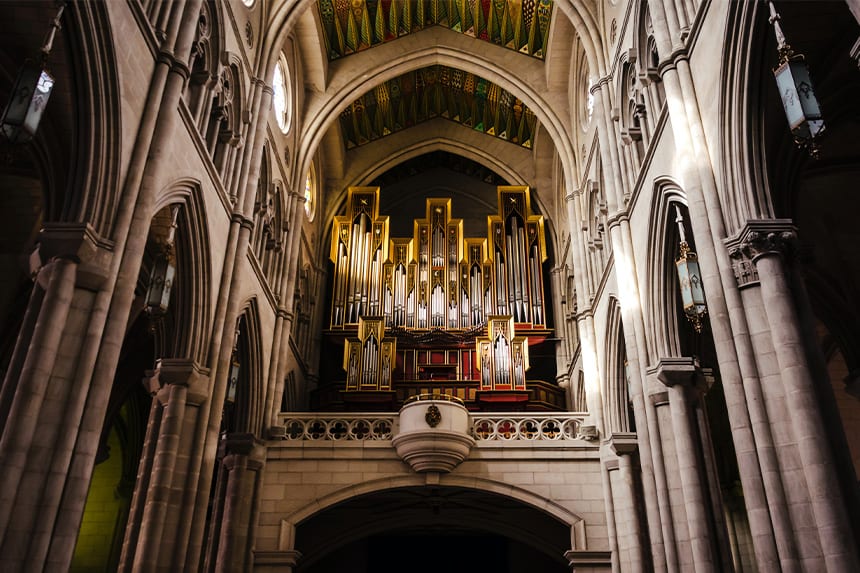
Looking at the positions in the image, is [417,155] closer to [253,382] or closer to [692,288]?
[253,382]

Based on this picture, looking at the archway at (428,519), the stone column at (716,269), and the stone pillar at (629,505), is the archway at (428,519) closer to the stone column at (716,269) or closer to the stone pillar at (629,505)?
the stone pillar at (629,505)

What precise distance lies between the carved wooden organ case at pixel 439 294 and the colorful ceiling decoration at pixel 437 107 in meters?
2.28

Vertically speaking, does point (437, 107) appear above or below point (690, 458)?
above

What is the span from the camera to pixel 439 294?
74.6 ft

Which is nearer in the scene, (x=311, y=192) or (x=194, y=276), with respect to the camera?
(x=194, y=276)

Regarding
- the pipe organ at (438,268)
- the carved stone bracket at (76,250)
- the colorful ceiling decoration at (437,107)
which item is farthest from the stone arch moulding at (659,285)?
the colorful ceiling decoration at (437,107)

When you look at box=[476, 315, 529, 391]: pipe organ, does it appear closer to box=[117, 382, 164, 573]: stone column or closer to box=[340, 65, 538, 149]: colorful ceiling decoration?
box=[340, 65, 538, 149]: colorful ceiling decoration

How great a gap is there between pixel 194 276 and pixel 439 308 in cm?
1083

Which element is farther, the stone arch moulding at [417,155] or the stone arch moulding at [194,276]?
the stone arch moulding at [417,155]

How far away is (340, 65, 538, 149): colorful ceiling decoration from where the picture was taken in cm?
2423

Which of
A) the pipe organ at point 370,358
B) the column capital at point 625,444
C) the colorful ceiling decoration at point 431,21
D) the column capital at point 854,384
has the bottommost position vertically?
the column capital at point 625,444

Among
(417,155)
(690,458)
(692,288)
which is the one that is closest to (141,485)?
(690,458)

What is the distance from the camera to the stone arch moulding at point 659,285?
38.0 feet

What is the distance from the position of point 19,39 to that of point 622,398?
12.5 m
